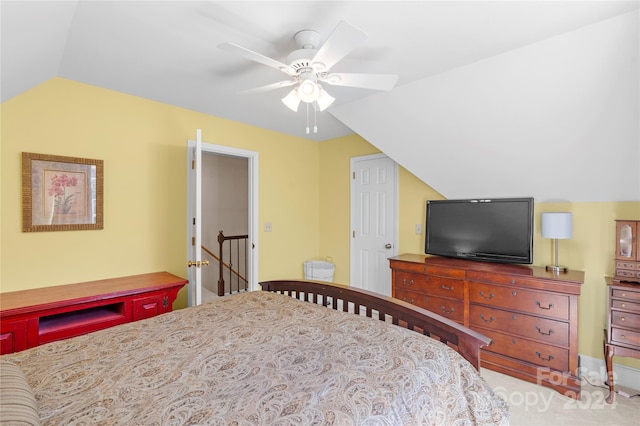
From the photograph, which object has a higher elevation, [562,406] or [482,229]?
[482,229]

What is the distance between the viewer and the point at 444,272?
2877 mm

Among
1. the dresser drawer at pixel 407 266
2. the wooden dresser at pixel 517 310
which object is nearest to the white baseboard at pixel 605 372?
the wooden dresser at pixel 517 310

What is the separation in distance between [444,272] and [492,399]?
66.7 inches

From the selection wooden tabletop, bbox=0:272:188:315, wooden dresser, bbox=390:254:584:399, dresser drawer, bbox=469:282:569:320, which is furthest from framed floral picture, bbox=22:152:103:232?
dresser drawer, bbox=469:282:569:320

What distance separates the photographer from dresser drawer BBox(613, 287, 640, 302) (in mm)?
2075

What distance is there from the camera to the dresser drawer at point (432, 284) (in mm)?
2812

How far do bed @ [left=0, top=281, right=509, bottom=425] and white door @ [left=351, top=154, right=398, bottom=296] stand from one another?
2.28m

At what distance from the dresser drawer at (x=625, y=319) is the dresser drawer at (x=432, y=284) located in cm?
102

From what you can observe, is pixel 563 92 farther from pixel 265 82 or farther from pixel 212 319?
pixel 212 319

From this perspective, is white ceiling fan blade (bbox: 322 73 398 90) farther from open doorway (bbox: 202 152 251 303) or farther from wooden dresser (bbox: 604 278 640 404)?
open doorway (bbox: 202 152 251 303)

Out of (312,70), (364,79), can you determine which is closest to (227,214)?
(312,70)

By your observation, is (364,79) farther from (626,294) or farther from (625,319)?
(625,319)

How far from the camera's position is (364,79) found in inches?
74.0

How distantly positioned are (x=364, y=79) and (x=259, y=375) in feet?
5.66
